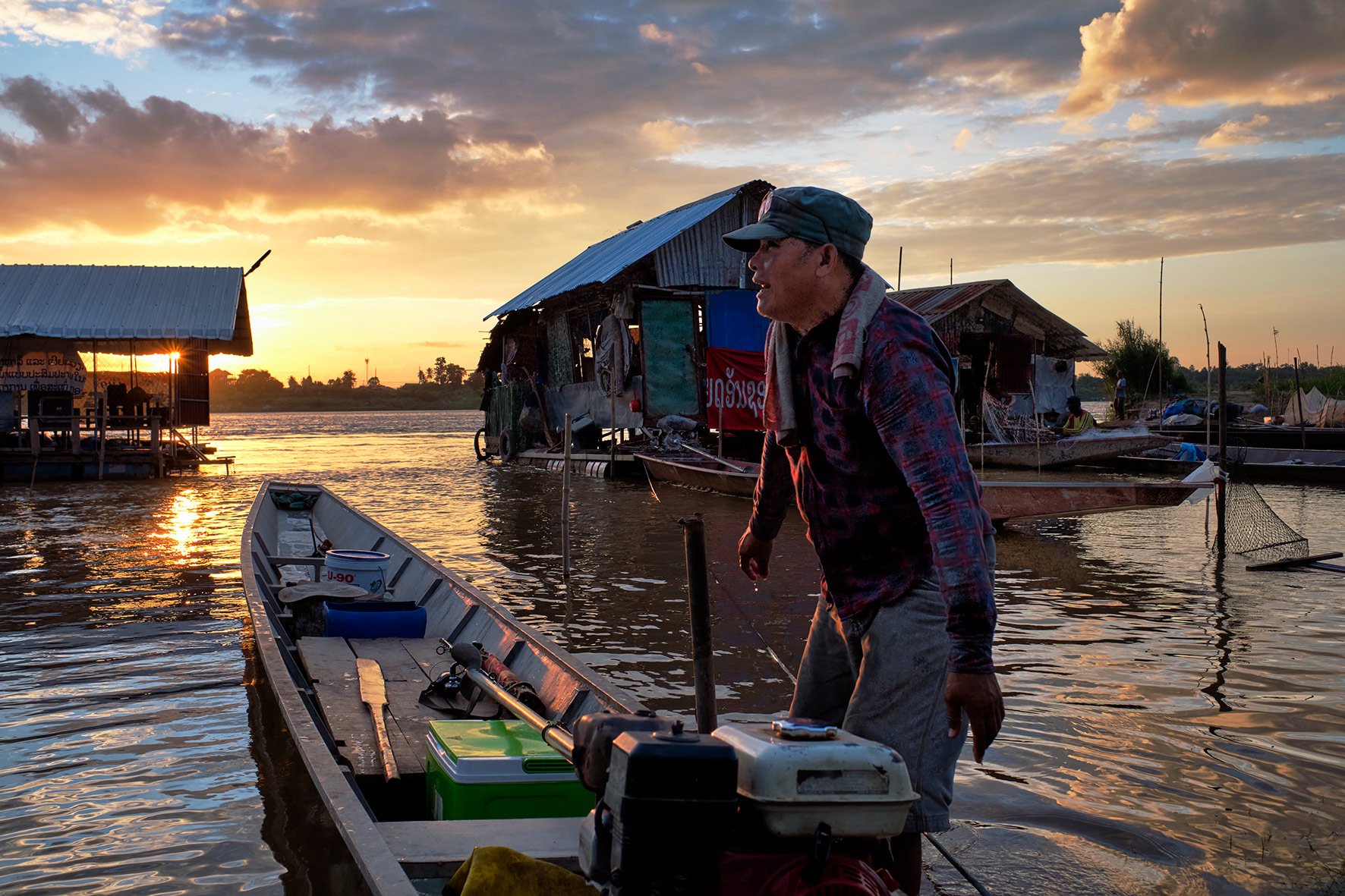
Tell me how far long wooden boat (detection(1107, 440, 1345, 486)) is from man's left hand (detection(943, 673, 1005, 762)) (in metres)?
20.2

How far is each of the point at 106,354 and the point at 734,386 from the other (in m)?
14.6

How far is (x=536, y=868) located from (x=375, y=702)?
280cm

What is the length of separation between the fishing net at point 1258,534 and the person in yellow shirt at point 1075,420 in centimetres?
1291

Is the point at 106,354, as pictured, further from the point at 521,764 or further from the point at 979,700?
the point at 979,700

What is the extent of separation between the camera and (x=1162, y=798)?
495 centimetres

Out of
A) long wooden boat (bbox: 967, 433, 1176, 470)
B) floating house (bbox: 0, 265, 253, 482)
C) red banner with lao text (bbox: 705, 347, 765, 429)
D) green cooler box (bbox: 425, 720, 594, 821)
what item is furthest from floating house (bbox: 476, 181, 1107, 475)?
green cooler box (bbox: 425, 720, 594, 821)

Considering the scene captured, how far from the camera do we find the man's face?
2439mm

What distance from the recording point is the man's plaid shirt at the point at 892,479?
2.10 metres

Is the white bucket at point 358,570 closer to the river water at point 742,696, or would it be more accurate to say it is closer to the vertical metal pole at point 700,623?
the river water at point 742,696

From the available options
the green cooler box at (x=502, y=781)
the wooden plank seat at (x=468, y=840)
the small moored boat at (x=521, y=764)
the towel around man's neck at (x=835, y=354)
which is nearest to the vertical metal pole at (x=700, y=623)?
the small moored boat at (x=521, y=764)

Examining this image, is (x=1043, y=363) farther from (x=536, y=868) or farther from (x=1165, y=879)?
(x=536, y=868)

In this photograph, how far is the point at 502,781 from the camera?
367 cm

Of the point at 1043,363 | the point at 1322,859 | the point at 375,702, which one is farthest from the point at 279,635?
the point at 1043,363

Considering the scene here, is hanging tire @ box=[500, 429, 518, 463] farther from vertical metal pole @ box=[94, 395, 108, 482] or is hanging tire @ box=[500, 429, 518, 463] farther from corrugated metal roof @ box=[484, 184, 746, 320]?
vertical metal pole @ box=[94, 395, 108, 482]
